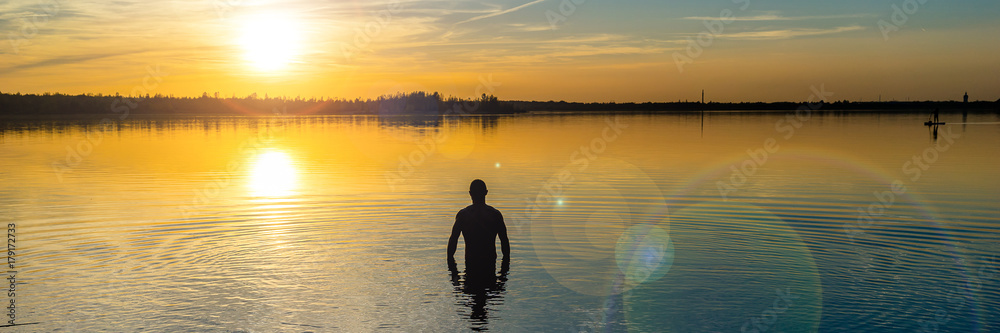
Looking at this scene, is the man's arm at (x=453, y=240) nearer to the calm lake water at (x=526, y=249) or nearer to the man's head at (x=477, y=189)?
the calm lake water at (x=526, y=249)

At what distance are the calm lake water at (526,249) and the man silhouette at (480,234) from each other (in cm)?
51

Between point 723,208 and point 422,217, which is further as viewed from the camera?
point 723,208

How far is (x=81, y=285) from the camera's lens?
13.4 m

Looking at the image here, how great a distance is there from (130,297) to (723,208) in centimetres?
1635

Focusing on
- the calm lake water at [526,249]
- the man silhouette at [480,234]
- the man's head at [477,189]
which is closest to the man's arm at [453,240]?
the man silhouette at [480,234]

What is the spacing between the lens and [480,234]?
45.4 feet

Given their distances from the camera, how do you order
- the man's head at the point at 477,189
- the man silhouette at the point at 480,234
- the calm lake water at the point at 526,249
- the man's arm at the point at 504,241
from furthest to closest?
the man's arm at the point at 504,241 → the man silhouette at the point at 480,234 → the man's head at the point at 477,189 → the calm lake water at the point at 526,249

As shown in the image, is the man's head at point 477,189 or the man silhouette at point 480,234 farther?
the man silhouette at point 480,234

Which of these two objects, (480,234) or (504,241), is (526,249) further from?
(480,234)

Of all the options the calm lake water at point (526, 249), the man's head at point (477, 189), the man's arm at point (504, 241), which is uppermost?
the man's head at point (477, 189)

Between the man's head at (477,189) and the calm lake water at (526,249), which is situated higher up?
the man's head at (477,189)

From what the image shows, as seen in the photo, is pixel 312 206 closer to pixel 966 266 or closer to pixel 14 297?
pixel 14 297

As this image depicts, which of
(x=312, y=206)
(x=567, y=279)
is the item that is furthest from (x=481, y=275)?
(x=312, y=206)

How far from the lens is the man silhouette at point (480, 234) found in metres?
13.7
